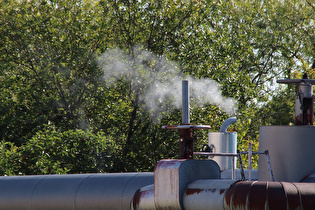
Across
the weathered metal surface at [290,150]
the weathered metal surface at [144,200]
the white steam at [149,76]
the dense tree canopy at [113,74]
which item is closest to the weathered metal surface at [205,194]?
the weathered metal surface at [144,200]

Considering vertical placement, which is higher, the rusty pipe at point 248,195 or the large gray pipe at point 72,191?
the rusty pipe at point 248,195

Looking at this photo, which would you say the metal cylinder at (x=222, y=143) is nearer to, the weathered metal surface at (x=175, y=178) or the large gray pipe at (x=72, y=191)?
the large gray pipe at (x=72, y=191)

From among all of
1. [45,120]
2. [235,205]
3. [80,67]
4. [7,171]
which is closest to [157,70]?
[80,67]

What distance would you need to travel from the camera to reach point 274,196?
436 cm

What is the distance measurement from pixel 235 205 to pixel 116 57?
11.3 m

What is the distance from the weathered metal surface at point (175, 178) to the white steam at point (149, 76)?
9.99 m

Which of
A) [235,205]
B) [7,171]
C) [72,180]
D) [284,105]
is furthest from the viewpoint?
[284,105]

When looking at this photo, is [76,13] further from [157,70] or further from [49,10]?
[157,70]

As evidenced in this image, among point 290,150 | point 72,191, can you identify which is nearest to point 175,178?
point 290,150

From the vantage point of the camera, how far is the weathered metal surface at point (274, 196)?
435 centimetres

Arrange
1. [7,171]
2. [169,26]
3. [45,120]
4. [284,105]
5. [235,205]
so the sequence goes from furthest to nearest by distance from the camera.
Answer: [284,105] → [169,26] → [45,120] → [7,171] → [235,205]

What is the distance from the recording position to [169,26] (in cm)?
1616

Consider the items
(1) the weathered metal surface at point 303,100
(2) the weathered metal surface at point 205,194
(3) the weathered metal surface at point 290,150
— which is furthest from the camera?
(1) the weathered metal surface at point 303,100

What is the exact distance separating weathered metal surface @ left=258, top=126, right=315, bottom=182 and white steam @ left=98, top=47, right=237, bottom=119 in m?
9.26
